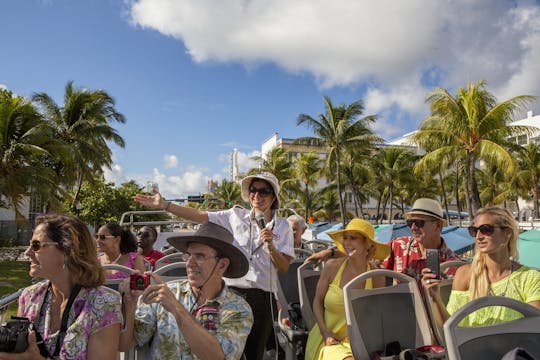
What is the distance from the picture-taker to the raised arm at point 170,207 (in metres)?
3.07

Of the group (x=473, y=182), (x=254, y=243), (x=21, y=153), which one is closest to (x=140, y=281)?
(x=254, y=243)

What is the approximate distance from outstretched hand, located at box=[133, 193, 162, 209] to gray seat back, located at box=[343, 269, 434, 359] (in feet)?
4.46

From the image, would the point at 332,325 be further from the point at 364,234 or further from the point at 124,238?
the point at 124,238

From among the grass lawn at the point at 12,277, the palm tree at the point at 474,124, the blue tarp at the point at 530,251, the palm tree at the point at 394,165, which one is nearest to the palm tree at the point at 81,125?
the grass lawn at the point at 12,277

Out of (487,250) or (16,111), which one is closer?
(487,250)

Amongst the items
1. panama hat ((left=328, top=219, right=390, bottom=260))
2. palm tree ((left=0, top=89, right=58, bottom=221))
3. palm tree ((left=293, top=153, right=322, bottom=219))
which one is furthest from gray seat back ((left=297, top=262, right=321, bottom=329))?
→ palm tree ((left=293, top=153, right=322, bottom=219))

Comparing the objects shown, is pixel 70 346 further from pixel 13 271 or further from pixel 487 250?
pixel 13 271

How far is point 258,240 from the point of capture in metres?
3.29

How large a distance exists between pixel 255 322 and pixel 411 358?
107 centimetres

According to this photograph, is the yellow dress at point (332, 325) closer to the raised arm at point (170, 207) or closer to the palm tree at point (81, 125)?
the raised arm at point (170, 207)

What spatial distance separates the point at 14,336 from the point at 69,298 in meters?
0.31

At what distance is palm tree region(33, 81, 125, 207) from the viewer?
2531 centimetres

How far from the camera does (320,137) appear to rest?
114 ft

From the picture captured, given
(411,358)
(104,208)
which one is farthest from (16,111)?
(411,358)
